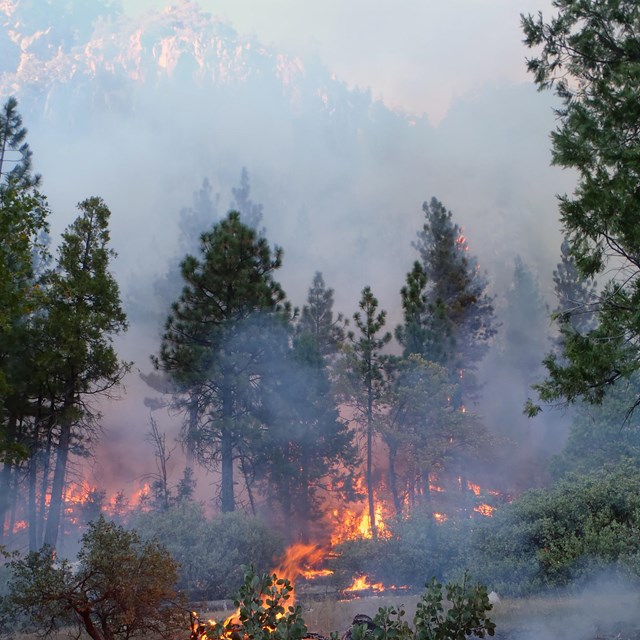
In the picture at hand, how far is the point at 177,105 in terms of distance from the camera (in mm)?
141375

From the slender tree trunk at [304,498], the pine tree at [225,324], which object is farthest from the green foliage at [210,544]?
the slender tree trunk at [304,498]

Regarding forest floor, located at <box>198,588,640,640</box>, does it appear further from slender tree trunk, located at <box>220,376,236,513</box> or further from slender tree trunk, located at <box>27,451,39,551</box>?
slender tree trunk, located at <box>27,451,39,551</box>

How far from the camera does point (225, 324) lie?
2648 centimetres

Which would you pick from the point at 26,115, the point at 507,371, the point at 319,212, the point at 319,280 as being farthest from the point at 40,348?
the point at 26,115

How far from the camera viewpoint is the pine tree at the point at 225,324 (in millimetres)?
25812

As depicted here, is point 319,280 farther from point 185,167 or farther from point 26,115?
point 26,115

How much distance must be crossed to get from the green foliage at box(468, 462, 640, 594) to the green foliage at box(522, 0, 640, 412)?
452 cm

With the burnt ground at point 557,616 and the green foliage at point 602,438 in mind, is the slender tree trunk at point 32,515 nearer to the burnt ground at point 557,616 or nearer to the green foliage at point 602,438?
the burnt ground at point 557,616

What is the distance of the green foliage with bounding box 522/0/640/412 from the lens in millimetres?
9695

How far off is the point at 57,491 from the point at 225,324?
33.1 feet

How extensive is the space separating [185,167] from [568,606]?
112291mm

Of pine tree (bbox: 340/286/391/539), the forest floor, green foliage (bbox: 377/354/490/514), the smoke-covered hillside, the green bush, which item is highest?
the smoke-covered hillside

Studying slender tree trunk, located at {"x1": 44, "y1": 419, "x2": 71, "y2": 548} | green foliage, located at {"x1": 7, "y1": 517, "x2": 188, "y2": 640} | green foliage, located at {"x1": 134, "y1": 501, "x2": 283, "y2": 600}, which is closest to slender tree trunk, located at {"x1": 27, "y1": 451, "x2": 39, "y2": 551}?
slender tree trunk, located at {"x1": 44, "y1": 419, "x2": 71, "y2": 548}

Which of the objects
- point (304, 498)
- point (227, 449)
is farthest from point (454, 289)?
point (227, 449)
